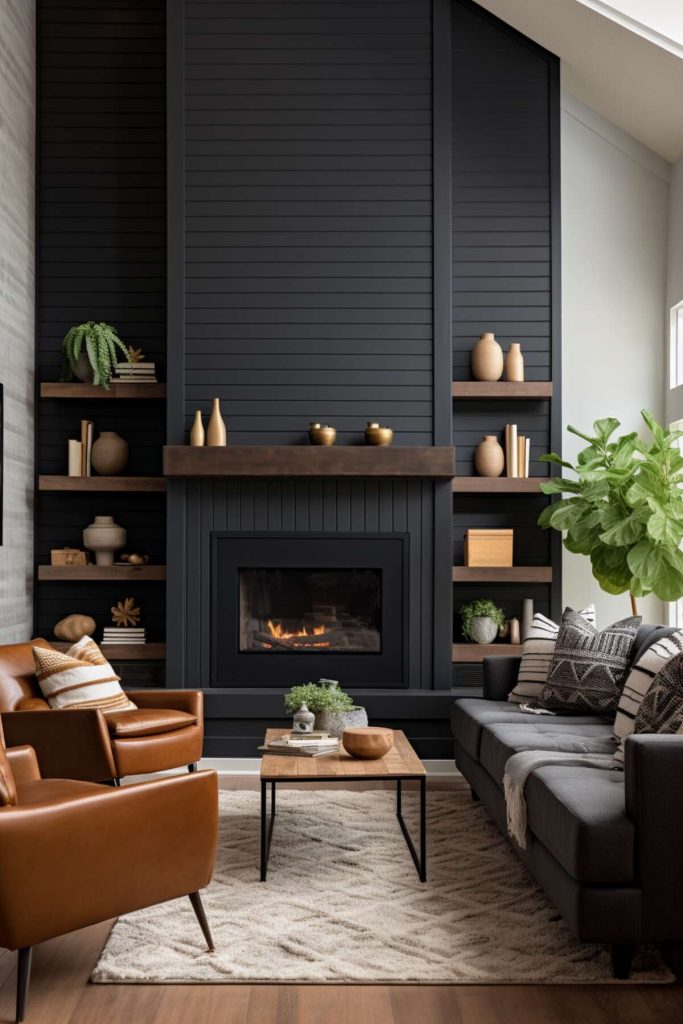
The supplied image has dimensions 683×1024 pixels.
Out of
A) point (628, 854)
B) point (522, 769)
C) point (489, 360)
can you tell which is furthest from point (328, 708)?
point (489, 360)

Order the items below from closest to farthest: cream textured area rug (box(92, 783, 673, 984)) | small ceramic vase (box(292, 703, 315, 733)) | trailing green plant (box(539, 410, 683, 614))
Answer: cream textured area rug (box(92, 783, 673, 984))
small ceramic vase (box(292, 703, 315, 733))
trailing green plant (box(539, 410, 683, 614))

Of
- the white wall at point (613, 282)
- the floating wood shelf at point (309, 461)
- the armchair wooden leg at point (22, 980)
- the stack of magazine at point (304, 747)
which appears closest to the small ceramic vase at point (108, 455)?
the floating wood shelf at point (309, 461)

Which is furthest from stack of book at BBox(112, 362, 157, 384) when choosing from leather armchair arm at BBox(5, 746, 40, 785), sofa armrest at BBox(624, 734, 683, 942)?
sofa armrest at BBox(624, 734, 683, 942)

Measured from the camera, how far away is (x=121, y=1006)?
2.69 m

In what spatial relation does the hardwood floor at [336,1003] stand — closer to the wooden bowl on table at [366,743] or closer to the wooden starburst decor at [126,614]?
the wooden bowl on table at [366,743]

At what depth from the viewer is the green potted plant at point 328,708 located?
418cm

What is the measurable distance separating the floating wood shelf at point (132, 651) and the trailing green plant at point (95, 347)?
149cm

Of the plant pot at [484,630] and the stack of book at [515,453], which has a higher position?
Result: the stack of book at [515,453]

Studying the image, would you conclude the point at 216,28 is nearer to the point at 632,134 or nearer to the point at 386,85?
the point at 386,85

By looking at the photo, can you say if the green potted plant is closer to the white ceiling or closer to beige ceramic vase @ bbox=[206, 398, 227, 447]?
beige ceramic vase @ bbox=[206, 398, 227, 447]

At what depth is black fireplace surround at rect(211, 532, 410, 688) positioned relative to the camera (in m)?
5.79

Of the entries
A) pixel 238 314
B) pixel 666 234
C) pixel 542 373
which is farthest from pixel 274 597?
pixel 666 234

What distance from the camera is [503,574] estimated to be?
5.82 meters

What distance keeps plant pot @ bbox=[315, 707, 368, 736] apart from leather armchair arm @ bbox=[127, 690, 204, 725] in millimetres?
898
